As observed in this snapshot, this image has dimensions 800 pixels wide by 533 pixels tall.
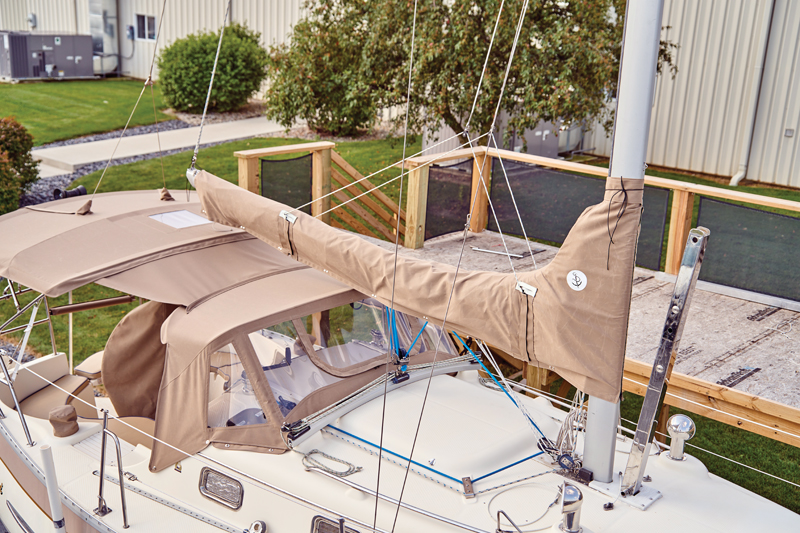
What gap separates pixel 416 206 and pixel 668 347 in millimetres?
5665

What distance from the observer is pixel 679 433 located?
4.32 meters

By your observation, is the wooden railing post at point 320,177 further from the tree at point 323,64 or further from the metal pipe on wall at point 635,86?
the metal pipe on wall at point 635,86

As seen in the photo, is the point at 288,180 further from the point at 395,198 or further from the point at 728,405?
the point at 728,405

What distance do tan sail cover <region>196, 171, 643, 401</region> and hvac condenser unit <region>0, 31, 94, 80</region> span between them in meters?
21.8

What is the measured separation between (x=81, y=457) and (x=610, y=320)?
3.64 m

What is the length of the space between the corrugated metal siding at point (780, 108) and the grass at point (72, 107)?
13.7 meters

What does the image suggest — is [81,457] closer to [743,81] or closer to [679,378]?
[679,378]

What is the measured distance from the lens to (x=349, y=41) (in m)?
12.3

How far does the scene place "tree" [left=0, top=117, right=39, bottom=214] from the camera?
11.2 m

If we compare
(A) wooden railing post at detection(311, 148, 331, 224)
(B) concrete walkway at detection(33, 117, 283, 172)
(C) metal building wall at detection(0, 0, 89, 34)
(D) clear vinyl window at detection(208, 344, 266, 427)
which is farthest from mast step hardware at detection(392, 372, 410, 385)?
(C) metal building wall at detection(0, 0, 89, 34)

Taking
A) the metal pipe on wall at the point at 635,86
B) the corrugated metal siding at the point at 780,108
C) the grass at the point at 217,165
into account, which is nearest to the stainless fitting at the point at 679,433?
the metal pipe on wall at the point at 635,86

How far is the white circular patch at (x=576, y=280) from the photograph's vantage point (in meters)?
3.60

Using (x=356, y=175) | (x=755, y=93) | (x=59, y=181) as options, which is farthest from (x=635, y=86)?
(x=755, y=93)

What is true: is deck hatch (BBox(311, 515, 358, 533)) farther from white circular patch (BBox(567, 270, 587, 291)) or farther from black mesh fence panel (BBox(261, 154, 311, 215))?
black mesh fence panel (BBox(261, 154, 311, 215))
